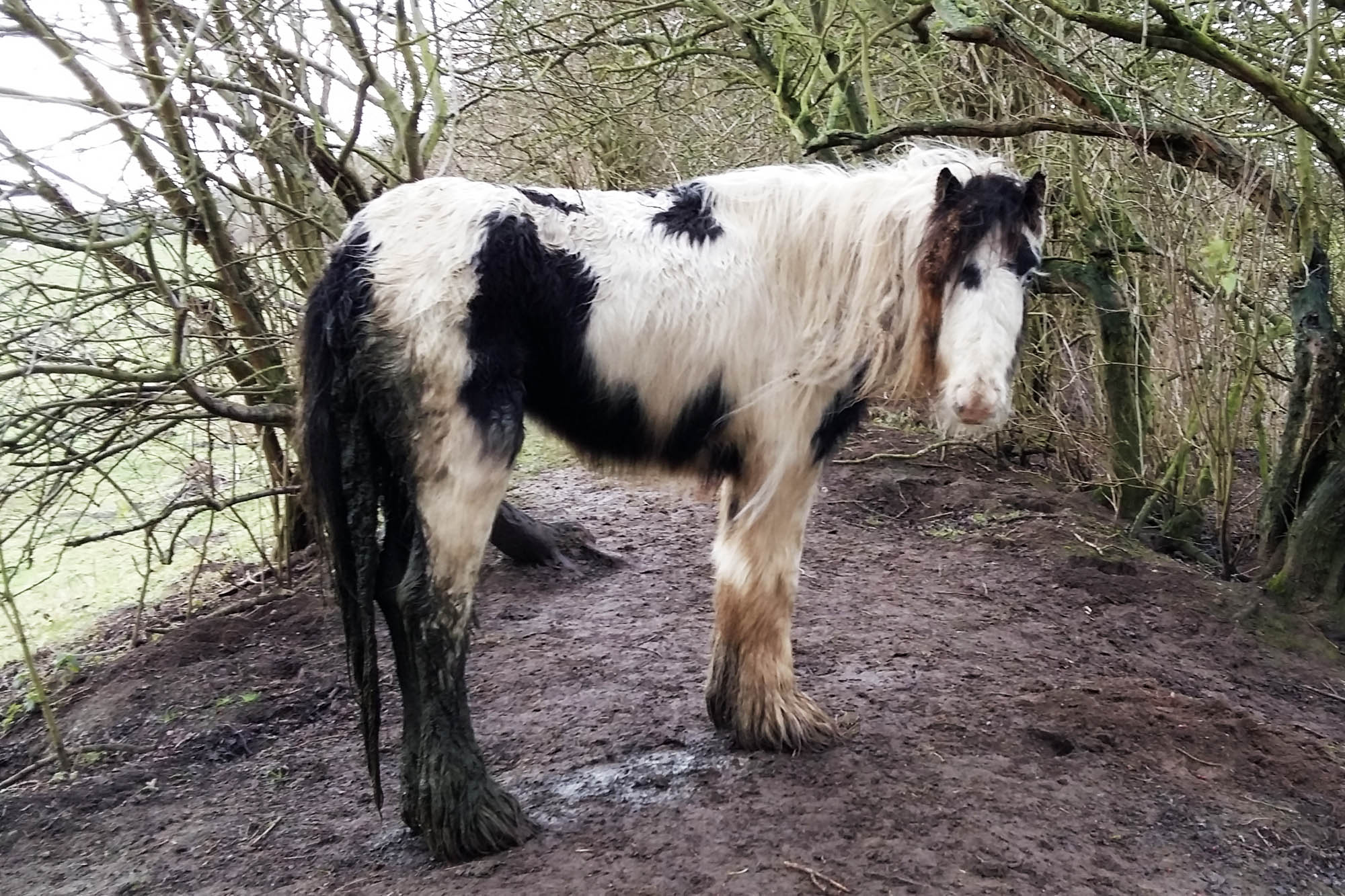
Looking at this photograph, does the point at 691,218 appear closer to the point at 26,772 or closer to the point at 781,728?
the point at 781,728

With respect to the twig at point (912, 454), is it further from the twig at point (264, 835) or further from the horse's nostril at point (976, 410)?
the twig at point (264, 835)

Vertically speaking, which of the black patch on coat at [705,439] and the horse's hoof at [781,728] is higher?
the black patch on coat at [705,439]

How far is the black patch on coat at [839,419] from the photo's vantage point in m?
2.90

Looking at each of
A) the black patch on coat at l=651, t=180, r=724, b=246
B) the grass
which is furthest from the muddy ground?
the black patch on coat at l=651, t=180, r=724, b=246

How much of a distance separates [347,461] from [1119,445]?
4.44m

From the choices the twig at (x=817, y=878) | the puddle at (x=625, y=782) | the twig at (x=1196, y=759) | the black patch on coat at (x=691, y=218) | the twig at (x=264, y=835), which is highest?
the black patch on coat at (x=691, y=218)

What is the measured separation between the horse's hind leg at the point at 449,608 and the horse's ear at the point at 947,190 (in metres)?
1.43

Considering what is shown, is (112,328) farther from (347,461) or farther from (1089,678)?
(1089,678)

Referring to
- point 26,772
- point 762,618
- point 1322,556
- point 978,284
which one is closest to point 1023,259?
point 978,284

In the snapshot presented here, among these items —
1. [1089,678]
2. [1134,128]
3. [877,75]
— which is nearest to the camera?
[1089,678]

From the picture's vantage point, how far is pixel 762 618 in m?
3.13

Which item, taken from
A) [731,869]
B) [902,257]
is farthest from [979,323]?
[731,869]

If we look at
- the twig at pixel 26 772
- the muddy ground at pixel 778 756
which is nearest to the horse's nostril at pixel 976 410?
the muddy ground at pixel 778 756

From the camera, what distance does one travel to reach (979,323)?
2.56m
